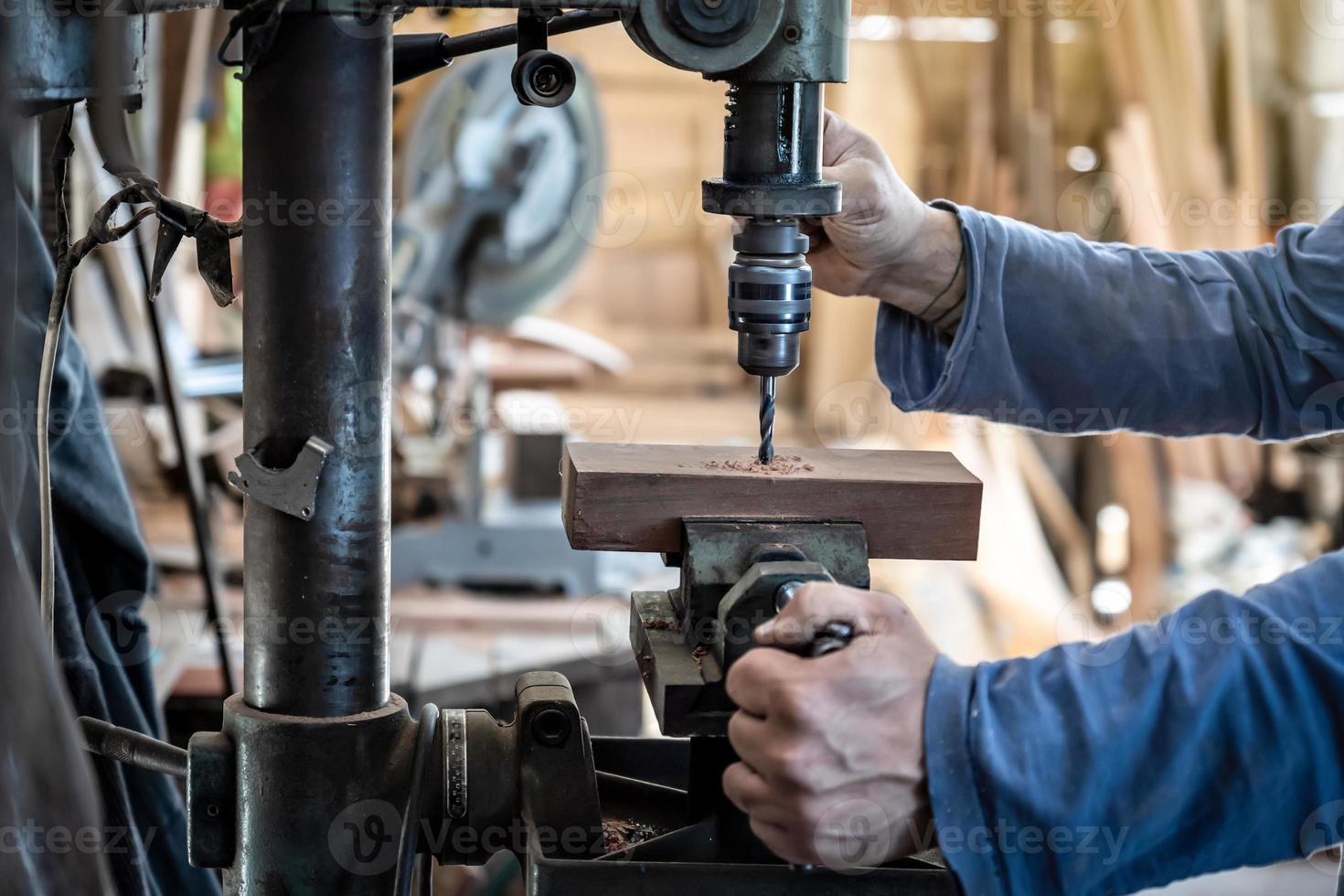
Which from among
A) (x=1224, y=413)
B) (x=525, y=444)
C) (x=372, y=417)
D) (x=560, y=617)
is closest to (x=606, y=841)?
(x=372, y=417)

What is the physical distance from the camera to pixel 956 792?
2.44 ft

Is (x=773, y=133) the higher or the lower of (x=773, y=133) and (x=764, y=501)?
the higher

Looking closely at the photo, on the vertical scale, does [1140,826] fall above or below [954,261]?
below

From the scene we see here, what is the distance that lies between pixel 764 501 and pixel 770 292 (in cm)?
14

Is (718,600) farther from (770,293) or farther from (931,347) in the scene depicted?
(931,347)

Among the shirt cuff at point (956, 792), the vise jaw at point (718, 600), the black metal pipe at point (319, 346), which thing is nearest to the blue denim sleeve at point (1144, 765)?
the shirt cuff at point (956, 792)

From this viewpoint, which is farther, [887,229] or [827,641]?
[887,229]

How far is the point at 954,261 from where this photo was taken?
46.3 inches

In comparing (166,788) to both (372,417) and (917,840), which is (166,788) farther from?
(917,840)

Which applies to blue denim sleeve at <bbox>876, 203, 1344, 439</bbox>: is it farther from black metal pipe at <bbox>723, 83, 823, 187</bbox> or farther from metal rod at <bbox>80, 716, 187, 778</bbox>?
metal rod at <bbox>80, 716, 187, 778</bbox>

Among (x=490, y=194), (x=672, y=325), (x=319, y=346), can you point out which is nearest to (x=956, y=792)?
(x=319, y=346)

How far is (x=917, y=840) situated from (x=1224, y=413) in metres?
0.60

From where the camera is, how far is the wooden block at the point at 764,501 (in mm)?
875

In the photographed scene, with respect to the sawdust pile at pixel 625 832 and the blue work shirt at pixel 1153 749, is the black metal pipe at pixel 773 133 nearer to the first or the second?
the blue work shirt at pixel 1153 749
